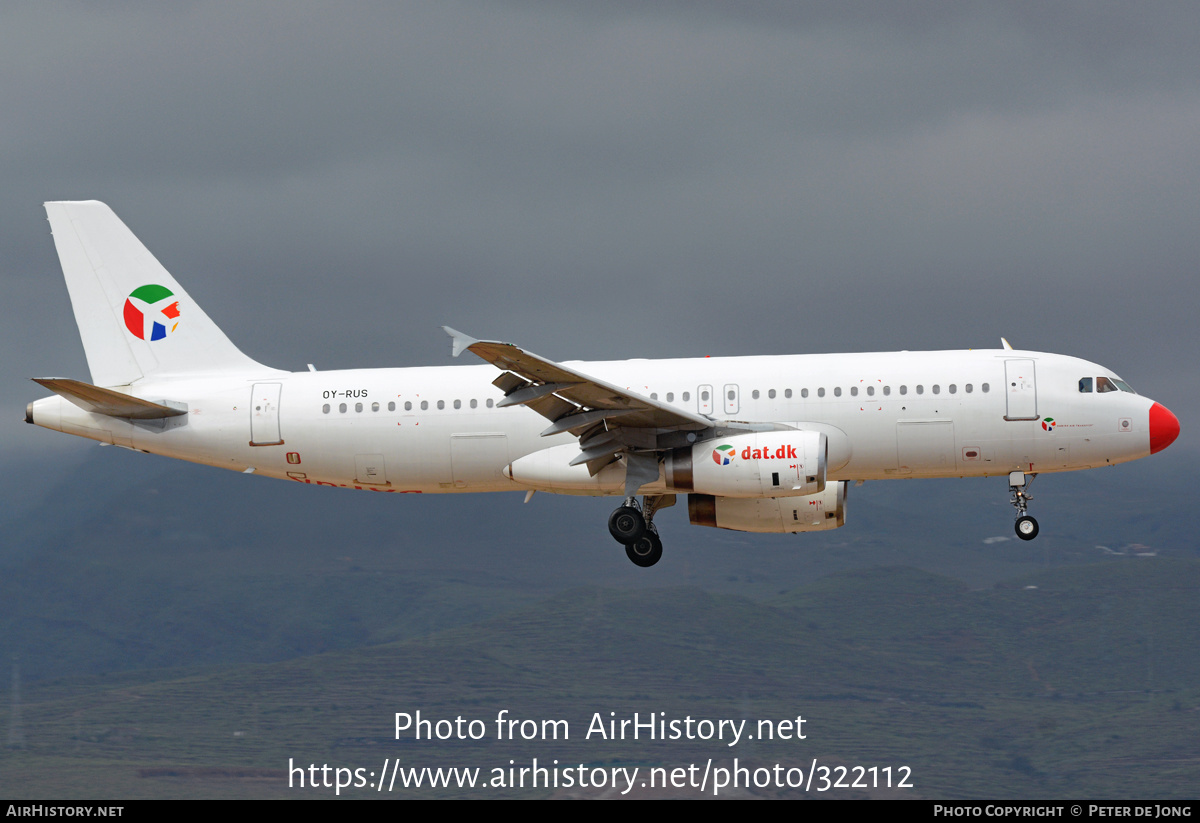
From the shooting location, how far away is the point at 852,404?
3703cm

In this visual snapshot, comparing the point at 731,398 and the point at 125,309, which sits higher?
the point at 125,309

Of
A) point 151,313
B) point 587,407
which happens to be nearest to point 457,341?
point 587,407

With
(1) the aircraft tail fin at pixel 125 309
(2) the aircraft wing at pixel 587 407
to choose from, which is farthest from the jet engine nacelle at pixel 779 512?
(1) the aircraft tail fin at pixel 125 309

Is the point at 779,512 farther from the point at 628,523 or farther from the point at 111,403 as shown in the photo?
the point at 111,403

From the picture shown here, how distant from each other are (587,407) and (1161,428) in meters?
15.9

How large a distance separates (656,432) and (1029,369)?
34.5 feet

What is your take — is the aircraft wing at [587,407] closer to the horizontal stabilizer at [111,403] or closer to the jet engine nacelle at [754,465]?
the jet engine nacelle at [754,465]

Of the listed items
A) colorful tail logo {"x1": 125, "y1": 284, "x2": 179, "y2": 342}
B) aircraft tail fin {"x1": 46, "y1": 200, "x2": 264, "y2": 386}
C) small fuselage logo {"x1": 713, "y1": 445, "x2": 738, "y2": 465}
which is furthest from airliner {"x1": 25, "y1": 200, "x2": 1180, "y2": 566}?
colorful tail logo {"x1": 125, "y1": 284, "x2": 179, "y2": 342}

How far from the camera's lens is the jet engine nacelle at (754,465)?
3500 centimetres

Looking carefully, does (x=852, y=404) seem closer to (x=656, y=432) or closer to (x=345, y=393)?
(x=656, y=432)

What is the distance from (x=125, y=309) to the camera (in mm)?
42281
